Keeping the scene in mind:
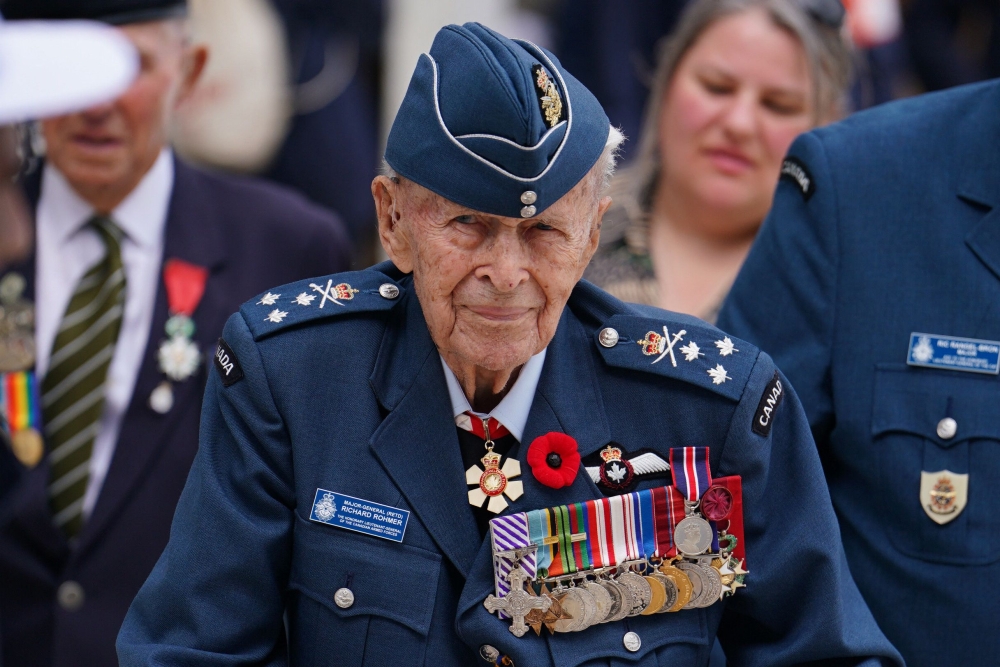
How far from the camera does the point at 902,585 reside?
2.82 m

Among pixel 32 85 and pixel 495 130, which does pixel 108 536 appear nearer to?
pixel 32 85

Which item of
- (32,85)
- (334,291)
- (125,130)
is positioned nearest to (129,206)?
(125,130)

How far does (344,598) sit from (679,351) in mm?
730

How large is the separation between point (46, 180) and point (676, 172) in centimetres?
177

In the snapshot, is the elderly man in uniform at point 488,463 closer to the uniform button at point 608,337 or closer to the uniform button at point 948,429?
the uniform button at point 608,337

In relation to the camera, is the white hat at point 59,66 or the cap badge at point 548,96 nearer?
the cap badge at point 548,96

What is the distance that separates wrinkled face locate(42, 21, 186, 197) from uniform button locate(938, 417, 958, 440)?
2.15m

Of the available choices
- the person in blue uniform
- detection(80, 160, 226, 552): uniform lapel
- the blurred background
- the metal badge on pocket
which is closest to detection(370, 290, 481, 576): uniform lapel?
the person in blue uniform

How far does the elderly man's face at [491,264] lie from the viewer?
90.0 inches

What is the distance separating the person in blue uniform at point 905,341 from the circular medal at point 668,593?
23.4 inches

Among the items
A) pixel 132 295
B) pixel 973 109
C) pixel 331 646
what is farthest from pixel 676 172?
pixel 331 646

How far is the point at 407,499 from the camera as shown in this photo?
2.43 m

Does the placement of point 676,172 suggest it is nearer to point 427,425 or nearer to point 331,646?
point 427,425

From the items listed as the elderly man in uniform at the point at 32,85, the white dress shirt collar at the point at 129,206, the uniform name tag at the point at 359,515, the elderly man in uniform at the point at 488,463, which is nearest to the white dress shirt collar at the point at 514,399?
the elderly man in uniform at the point at 488,463
